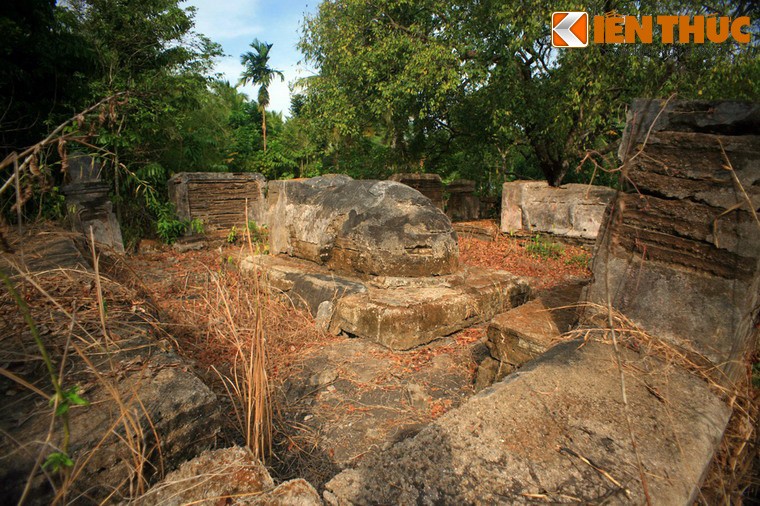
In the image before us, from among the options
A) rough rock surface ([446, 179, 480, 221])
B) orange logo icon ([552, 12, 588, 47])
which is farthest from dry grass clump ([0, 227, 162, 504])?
rough rock surface ([446, 179, 480, 221])

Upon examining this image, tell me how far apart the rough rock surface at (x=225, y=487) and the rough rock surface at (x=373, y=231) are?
2538 mm

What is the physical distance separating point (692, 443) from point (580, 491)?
1.61 ft

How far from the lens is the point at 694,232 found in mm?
1772

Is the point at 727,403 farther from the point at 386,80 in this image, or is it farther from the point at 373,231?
the point at 386,80

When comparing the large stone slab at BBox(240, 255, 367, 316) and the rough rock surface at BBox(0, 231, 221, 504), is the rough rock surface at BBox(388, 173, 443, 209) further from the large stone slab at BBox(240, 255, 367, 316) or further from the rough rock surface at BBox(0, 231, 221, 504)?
the rough rock surface at BBox(0, 231, 221, 504)

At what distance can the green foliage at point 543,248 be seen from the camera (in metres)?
6.62

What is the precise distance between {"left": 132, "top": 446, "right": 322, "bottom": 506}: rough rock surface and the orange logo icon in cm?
745

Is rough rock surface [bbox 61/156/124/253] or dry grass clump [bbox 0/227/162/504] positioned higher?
rough rock surface [bbox 61/156/124/253]

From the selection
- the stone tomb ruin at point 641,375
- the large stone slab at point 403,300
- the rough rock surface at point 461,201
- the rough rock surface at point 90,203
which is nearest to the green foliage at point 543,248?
the large stone slab at point 403,300

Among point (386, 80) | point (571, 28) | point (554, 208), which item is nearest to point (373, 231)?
point (554, 208)

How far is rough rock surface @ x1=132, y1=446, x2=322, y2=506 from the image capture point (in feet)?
3.57

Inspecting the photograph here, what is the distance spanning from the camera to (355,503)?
3.51 feet

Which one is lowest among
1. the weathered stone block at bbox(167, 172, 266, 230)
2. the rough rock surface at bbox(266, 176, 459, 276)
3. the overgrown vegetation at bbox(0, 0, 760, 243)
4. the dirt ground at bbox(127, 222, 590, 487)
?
the dirt ground at bbox(127, 222, 590, 487)

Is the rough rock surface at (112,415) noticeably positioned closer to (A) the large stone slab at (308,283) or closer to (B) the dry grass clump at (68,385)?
(B) the dry grass clump at (68,385)
